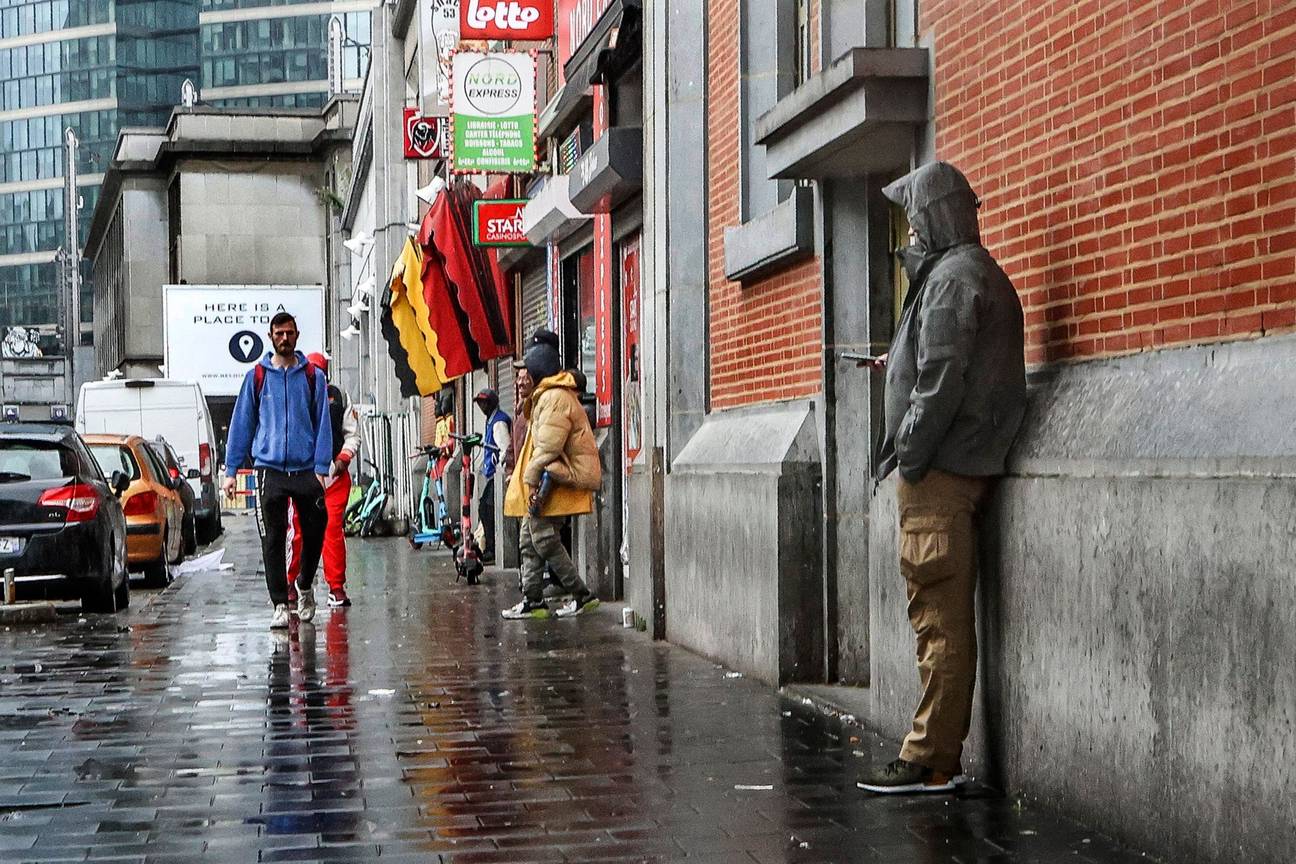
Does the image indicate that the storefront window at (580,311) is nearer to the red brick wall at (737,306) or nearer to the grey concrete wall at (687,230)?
the grey concrete wall at (687,230)

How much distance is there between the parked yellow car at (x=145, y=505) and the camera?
19516 millimetres

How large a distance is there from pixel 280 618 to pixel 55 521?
3.02 metres

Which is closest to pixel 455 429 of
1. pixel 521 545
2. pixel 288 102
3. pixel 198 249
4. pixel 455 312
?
pixel 455 312

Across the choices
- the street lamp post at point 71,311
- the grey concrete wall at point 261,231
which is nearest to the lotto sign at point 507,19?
the grey concrete wall at point 261,231

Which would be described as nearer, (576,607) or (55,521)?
(576,607)

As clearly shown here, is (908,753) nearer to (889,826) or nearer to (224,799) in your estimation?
(889,826)

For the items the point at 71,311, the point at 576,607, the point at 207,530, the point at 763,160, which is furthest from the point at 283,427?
the point at 71,311

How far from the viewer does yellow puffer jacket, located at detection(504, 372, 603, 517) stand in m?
13.7

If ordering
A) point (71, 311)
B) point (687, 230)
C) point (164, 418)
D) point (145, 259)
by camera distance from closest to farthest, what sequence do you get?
1. point (687, 230)
2. point (164, 418)
3. point (71, 311)
4. point (145, 259)

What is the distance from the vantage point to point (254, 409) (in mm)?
13727

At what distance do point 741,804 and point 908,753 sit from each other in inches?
22.2

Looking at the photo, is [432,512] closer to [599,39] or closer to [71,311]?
[599,39]

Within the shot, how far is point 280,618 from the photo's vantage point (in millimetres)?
13266

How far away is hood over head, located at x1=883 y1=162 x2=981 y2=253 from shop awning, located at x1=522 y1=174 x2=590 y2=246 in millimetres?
9189
